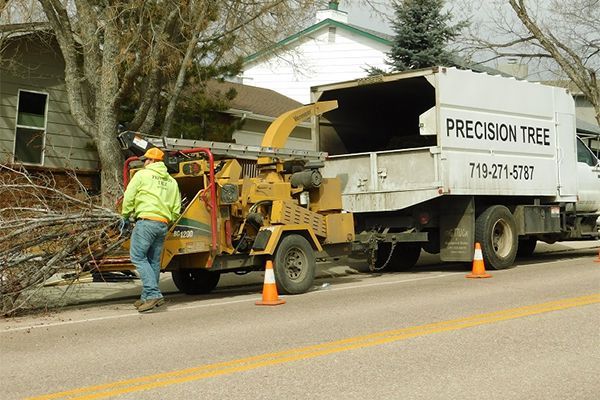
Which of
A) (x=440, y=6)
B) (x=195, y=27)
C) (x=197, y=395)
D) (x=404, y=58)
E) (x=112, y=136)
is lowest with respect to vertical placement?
(x=197, y=395)

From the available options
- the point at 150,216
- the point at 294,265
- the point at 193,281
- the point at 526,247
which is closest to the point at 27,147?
the point at 193,281

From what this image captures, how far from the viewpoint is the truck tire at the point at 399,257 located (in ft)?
51.0

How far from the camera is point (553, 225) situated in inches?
617

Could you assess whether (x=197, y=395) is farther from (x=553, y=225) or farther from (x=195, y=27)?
(x=553, y=225)

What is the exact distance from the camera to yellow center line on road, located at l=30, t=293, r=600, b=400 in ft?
19.6

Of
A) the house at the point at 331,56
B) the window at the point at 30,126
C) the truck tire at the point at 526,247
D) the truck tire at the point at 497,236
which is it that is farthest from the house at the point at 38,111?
the house at the point at 331,56

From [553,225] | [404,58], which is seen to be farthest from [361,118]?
[404,58]

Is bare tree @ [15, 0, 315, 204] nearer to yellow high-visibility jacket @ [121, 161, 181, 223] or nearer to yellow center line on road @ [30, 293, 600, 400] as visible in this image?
yellow high-visibility jacket @ [121, 161, 181, 223]

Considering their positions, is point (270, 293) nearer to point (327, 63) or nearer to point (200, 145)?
point (200, 145)

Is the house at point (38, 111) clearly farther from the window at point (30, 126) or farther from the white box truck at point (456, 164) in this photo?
the white box truck at point (456, 164)

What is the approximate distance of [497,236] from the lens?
14781mm

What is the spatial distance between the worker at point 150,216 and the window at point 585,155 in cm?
1020

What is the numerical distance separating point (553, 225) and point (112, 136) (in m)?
8.74

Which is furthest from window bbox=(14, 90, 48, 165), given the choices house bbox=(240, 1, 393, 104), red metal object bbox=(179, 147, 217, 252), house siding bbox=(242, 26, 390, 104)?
house siding bbox=(242, 26, 390, 104)
